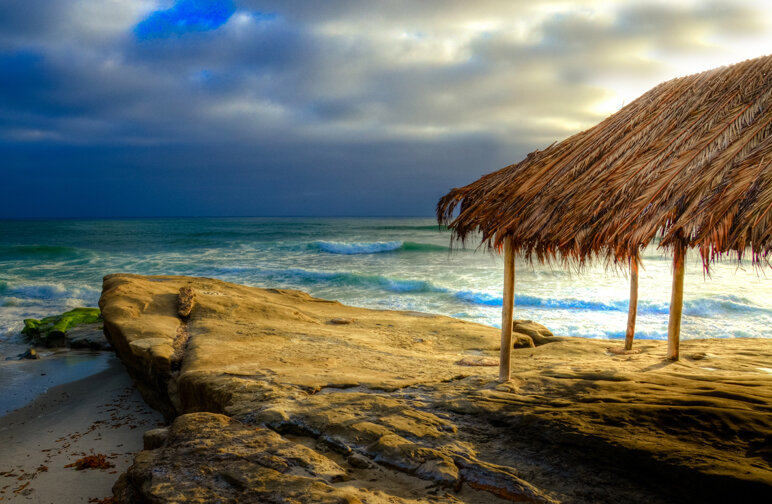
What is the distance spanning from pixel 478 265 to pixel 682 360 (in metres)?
17.2

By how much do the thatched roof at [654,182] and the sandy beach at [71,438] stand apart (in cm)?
378

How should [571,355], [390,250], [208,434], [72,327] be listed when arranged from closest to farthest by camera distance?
[208,434], [571,355], [72,327], [390,250]

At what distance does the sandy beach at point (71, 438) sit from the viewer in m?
3.31

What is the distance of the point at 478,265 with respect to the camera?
74.1 ft

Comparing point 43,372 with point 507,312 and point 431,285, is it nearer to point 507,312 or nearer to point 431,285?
point 507,312

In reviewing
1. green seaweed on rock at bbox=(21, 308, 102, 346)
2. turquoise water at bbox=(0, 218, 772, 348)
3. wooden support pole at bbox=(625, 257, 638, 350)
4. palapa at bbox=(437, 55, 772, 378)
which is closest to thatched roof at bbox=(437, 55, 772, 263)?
palapa at bbox=(437, 55, 772, 378)

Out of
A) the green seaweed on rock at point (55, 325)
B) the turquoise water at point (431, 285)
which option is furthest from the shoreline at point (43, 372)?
the turquoise water at point (431, 285)

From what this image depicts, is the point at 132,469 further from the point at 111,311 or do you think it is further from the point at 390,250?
the point at 390,250

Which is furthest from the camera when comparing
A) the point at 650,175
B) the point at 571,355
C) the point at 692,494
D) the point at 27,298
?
the point at 27,298

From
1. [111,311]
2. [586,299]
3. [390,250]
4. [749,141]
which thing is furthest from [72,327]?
[390,250]

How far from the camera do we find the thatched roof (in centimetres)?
260

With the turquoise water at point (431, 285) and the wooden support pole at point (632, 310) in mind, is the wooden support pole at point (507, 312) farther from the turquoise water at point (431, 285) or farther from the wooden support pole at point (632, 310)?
the turquoise water at point (431, 285)

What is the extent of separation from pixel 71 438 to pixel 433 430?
Answer: 3.73 meters

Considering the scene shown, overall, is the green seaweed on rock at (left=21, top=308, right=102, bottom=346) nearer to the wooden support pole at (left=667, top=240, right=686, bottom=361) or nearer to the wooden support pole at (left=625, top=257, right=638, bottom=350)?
the wooden support pole at (left=625, top=257, right=638, bottom=350)
